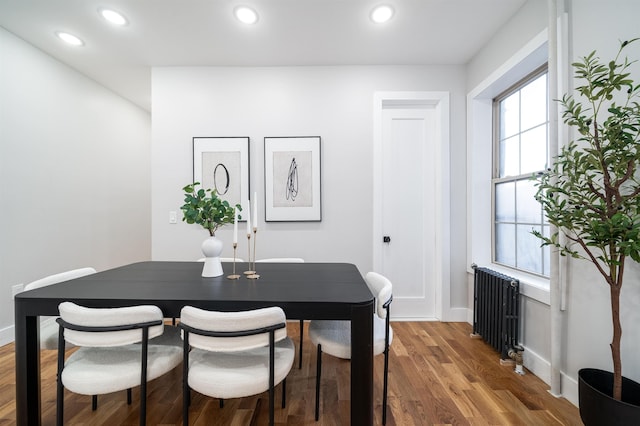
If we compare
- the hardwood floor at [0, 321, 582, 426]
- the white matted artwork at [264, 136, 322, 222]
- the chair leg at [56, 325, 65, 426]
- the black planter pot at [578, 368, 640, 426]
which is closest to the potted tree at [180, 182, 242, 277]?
the chair leg at [56, 325, 65, 426]

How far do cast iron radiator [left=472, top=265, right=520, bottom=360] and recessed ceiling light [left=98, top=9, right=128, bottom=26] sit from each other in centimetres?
375

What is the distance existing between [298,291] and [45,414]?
166cm

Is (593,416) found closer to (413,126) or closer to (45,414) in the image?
(413,126)

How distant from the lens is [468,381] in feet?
6.40

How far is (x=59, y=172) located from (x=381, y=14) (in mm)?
3541

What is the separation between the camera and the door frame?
297 centimetres

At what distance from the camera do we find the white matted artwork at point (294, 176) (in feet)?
9.78

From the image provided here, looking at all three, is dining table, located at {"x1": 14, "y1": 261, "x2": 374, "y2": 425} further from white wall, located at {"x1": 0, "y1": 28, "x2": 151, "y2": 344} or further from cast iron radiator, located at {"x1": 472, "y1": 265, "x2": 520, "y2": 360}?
white wall, located at {"x1": 0, "y1": 28, "x2": 151, "y2": 344}

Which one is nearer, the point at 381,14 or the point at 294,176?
the point at 381,14

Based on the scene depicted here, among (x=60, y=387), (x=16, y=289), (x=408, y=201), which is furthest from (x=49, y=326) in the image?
(x=408, y=201)

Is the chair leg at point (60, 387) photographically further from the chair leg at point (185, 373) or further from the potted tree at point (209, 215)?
the potted tree at point (209, 215)

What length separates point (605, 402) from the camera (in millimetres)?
1241

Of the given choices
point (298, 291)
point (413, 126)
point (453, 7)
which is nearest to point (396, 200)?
point (413, 126)

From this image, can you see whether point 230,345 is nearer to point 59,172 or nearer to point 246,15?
point 246,15
